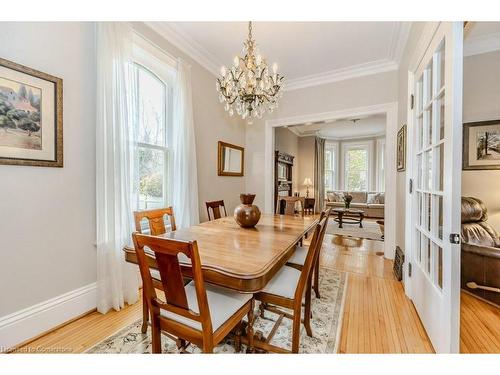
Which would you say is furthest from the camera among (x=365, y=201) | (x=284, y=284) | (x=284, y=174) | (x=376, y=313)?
(x=365, y=201)

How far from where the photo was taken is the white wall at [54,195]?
1479 mm

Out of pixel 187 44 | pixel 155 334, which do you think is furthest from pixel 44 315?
pixel 187 44

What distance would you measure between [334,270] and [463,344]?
138 cm

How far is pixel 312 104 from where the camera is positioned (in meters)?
3.73

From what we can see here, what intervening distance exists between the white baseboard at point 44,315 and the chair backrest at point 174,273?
1140mm

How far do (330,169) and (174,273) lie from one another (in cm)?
826

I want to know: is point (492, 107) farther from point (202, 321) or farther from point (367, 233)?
point (202, 321)

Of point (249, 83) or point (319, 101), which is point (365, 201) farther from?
point (249, 83)

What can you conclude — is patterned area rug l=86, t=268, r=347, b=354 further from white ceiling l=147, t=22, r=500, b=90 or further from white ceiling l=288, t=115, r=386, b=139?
white ceiling l=288, t=115, r=386, b=139

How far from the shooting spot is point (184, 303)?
41.3 inches

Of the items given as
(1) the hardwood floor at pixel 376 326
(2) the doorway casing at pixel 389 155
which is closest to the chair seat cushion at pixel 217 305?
(1) the hardwood floor at pixel 376 326

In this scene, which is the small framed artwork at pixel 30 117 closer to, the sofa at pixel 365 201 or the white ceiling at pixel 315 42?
the white ceiling at pixel 315 42

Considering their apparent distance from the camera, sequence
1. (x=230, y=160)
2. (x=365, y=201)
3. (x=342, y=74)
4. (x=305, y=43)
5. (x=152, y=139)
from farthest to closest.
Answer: (x=365, y=201)
(x=230, y=160)
(x=342, y=74)
(x=305, y=43)
(x=152, y=139)

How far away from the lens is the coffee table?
5.63m
